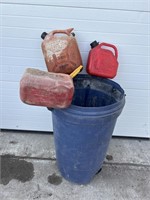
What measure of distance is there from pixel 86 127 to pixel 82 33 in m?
0.83

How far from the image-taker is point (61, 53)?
68.0 inches

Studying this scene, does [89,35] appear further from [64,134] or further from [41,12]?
[64,134]

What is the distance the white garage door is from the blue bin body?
32 cm

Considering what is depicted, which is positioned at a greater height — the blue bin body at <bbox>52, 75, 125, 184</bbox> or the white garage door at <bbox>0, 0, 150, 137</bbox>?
the white garage door at <bbox>0, 0, 150, 137</bbox>

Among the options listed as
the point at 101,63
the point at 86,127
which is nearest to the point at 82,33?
the point at 101,63

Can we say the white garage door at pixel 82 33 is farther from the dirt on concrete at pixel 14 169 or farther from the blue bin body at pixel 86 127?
the dirt on concrete at pixel 14 169

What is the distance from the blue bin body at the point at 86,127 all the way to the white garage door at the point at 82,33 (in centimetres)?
32

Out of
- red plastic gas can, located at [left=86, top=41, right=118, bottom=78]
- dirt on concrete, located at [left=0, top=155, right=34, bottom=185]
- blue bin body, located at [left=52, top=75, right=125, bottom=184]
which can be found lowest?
dirt on concrete, located at [left=0, top=155, right=34, bottom=185]

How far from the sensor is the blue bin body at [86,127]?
1.59 meters

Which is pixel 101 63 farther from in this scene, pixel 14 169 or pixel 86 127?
pixel 14 169

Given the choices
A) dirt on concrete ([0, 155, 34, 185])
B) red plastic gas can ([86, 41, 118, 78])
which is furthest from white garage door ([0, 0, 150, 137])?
dirt on concrete ([0, 155, 34, 185])

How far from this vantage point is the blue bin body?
5.21 ft

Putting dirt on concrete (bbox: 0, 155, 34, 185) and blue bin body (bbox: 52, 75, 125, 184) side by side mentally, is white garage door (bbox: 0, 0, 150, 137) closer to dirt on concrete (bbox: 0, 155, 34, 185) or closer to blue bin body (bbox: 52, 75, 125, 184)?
blue bin body (bbox: 52, 75, 125, 184)

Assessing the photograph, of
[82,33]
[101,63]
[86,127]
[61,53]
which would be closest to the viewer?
[86,127]
